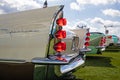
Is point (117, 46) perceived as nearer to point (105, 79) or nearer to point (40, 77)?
point (105, 79)

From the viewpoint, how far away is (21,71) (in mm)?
3783

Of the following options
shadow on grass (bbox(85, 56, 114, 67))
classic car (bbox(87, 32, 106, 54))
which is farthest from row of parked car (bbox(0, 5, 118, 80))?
classic car (bbox(87, 32, 106, 54))

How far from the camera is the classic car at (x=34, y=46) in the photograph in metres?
3.69

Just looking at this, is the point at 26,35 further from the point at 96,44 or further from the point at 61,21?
the point at 96,44

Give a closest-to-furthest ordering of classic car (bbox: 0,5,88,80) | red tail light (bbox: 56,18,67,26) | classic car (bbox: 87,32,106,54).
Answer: classic car (bbox: 0,5,88,80) → red tail light (bbox: 56,18,67,26) → classic car (bbox: 87,32,106,54)

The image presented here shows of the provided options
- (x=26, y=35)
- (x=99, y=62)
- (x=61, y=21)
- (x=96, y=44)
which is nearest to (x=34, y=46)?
(x=26, y=35)

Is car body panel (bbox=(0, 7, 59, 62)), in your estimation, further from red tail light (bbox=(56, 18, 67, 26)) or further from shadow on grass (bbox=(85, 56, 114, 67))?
shadow on grass (bbox=(85, 56, 114, 67))

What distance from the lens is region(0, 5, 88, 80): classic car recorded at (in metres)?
3.69

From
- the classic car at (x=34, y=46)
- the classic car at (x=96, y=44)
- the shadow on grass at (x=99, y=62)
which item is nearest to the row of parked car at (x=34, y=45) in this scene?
the classic car at (x=34, y=46)

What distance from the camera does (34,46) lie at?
3.73m

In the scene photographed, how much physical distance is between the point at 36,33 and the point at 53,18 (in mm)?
318

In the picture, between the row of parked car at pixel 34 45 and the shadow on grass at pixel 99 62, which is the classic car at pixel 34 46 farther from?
the shadow on grass at pixel 99 62

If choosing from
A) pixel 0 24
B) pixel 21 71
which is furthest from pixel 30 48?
pixel 0 24

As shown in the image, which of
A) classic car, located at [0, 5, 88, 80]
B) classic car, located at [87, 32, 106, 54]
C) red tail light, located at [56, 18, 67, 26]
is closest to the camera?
classic car, located at [0, 5, 88, 80]
